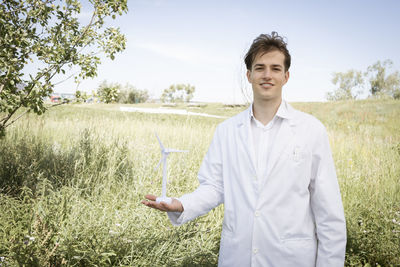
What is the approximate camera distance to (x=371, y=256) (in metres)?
3.30

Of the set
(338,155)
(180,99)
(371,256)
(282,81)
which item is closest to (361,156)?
(338,155)

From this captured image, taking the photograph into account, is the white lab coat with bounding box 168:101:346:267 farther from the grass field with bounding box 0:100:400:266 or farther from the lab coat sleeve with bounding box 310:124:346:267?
the grass field with bounding box 0:100:400:266

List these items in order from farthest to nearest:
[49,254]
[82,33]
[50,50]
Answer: [82,33], [50,50], [49,254]

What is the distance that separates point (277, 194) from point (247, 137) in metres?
0.39

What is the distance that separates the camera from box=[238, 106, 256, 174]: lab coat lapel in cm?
171

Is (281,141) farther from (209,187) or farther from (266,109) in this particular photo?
(209,187)

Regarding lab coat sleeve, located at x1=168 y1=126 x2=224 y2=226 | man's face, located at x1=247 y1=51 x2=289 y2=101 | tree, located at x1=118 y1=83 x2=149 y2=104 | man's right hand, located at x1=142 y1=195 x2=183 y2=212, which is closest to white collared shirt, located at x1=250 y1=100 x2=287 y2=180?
man's face, located at x1=247 y1=51 x2=289 y2=101

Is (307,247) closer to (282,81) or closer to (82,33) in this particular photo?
(282,81)

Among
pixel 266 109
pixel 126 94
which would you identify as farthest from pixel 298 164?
pixel 126 94

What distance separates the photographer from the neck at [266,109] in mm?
1818

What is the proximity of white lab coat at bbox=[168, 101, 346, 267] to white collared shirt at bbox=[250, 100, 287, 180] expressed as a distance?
4cm

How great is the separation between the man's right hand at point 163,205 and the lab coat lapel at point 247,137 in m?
0.51

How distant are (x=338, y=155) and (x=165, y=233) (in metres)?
5.01

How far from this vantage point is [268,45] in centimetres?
189
